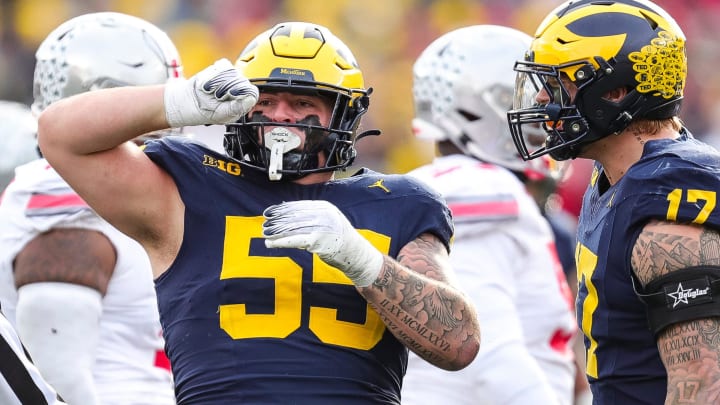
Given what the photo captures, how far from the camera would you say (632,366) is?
3.33 meters

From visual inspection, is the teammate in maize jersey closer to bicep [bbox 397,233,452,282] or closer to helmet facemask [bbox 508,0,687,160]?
bicep [bbox 397,233,452,282]

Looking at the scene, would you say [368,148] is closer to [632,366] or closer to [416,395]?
[416,395]

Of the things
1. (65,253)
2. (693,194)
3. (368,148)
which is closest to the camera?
(693,194)

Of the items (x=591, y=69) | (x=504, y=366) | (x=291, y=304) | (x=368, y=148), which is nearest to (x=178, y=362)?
(x=291, y=304)

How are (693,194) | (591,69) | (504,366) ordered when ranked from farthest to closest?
(504,366) → (591,69) → (693,194)

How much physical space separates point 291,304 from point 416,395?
1.73m

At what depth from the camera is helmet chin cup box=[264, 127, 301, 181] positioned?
134 inches

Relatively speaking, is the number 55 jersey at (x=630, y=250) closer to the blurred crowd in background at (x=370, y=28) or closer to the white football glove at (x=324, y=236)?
the white football glove at (x=324, y=236)

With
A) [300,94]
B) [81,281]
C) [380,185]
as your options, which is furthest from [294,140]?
[81,281]

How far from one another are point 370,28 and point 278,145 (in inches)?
357

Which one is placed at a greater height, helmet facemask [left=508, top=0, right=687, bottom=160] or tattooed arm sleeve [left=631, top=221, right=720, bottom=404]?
helmet facemask [left=508, top=0, right=687, bottom=160]

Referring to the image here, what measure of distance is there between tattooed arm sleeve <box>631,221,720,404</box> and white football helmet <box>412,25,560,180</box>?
2.26 m

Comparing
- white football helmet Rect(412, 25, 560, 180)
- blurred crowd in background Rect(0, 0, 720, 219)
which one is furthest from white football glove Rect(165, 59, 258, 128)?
blurred crowd in background Rect(0, 0, 720, 219)

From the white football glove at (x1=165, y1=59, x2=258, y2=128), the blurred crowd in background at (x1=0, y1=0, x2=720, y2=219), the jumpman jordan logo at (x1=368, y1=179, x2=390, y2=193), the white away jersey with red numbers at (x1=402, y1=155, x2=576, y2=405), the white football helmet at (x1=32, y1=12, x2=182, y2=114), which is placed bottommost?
the blurred crowd in background at (x1=0, y1=0, x2=720, y2=219)
